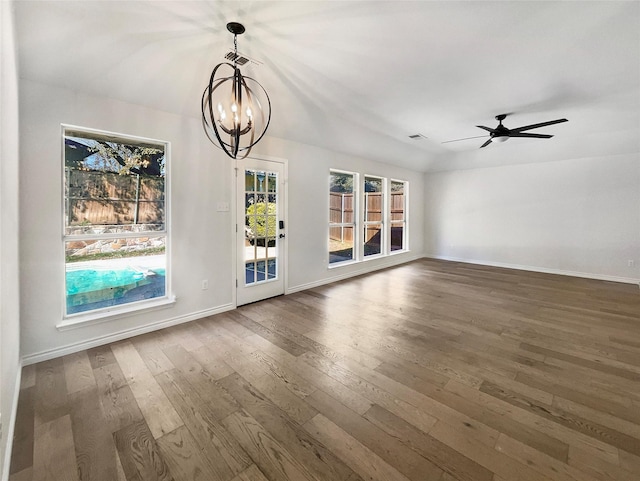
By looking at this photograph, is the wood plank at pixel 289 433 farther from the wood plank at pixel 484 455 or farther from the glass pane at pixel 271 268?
the glass pane at pixel 271 268

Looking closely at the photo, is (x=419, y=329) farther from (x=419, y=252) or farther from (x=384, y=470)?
(x=419, y=252)

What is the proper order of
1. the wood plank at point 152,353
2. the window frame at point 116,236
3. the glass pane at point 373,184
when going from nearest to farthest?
1. the wood plank at point 152,353
2. the window frame at point 116,236
3. the glass pane at point 373,184

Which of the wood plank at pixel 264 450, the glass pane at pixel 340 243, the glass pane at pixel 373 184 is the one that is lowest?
the wood plank at pixel 264 450

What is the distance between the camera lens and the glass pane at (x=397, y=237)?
740 cm

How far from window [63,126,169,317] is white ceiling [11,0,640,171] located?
1.75ft

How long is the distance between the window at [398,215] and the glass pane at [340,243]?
185 centimetres

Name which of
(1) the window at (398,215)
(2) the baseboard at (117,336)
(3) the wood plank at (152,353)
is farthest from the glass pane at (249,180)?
(1) the window at (398,215)

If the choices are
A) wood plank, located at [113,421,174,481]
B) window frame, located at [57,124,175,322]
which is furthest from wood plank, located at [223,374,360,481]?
window frame, located at [57,124,175,322]

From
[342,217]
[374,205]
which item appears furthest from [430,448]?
[374,205]

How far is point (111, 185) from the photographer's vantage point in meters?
2.90

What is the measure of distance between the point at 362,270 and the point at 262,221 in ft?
8.88

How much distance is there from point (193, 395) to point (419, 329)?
7.65 ft

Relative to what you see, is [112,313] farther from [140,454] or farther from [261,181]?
[261,181]

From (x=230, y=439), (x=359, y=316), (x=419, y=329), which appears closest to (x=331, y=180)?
(x=359, y=316)
